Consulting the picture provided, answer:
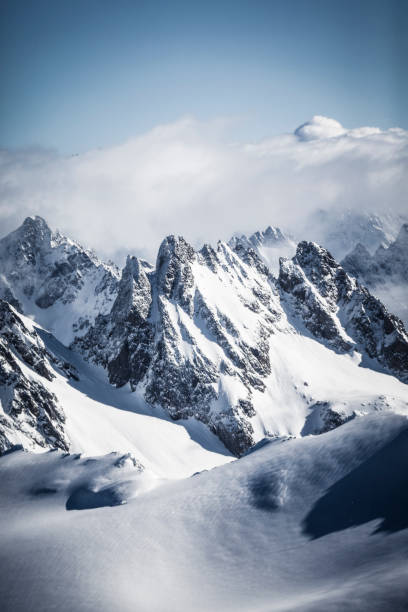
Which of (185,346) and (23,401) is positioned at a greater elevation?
(185,346)

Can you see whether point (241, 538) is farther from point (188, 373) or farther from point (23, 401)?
point (188, 373)

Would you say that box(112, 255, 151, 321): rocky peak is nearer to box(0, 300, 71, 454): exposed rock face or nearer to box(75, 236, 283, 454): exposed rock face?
box(75, 236, 283, 454): exposed rock face

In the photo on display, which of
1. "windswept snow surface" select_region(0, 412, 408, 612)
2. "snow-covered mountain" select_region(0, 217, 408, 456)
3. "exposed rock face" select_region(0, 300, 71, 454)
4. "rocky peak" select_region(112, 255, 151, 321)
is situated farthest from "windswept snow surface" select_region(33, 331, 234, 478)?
"windswept snow surface" select_region(0, 412, 408, 612)

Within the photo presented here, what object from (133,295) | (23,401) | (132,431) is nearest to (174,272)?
(133,295)

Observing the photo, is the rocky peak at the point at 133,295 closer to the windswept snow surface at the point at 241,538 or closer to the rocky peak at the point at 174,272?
the rocky peak at the point at 174,272

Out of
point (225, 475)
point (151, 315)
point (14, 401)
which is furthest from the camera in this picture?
point (151, 315)

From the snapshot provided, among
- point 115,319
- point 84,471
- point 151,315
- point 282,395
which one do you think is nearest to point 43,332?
point 115,319

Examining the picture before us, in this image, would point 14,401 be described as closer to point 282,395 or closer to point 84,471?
point 84,471
